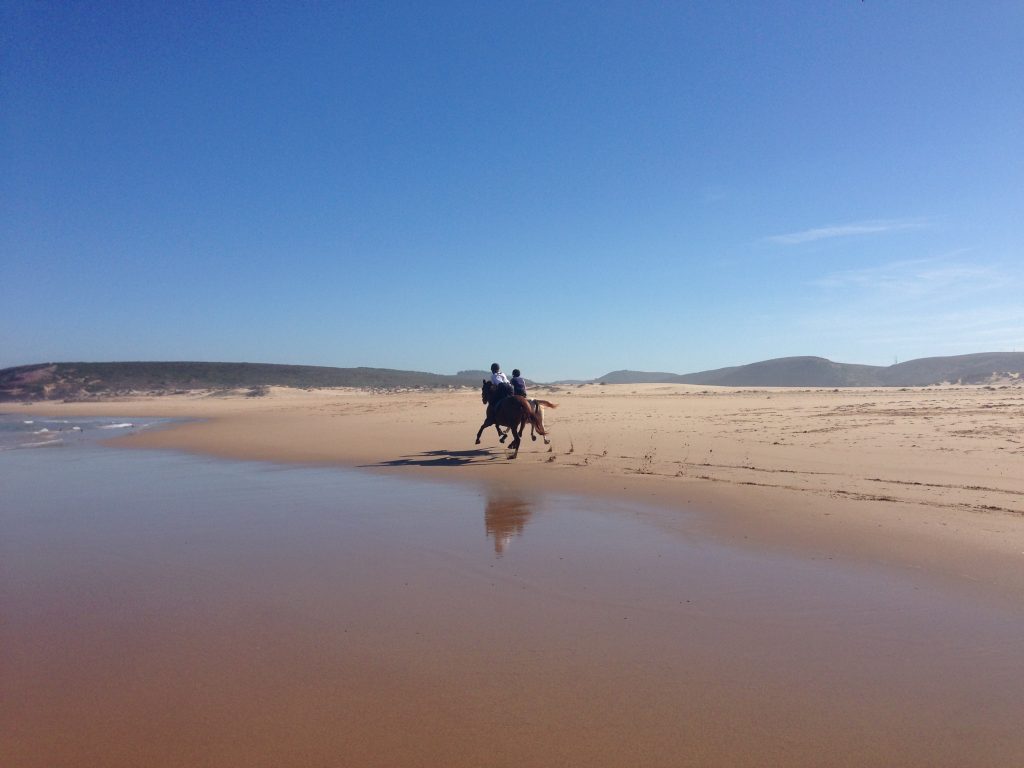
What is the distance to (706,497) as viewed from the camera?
29.5 ft

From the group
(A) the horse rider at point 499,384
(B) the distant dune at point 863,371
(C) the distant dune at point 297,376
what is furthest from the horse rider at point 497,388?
(B) the distant dune at point 863,371

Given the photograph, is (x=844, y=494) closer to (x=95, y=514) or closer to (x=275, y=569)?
(x=275, y=569)

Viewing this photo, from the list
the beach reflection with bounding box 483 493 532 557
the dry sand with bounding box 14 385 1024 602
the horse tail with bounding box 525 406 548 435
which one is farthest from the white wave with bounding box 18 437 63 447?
the beach reflection with bounding box 483 493 532 557

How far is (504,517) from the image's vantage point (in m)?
8.12

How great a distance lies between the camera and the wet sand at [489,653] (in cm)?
316

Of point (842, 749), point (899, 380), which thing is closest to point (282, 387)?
point (842, 749)

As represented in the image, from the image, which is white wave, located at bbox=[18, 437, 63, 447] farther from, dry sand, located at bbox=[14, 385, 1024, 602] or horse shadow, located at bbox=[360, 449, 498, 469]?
horse shadow, located at bbox=[360, 449, 498, 469]

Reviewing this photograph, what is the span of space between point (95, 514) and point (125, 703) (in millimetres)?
6139

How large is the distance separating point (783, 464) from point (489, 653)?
846 centimetres

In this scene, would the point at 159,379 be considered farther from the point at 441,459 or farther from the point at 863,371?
the point at 863,371

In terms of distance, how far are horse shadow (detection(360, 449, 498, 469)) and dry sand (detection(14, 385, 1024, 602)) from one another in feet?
0.16

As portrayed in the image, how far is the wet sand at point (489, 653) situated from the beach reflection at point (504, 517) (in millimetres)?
75

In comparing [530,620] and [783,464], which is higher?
[783,464]

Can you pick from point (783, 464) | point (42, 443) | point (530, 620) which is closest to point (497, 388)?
point (783, 464)
